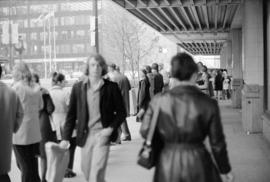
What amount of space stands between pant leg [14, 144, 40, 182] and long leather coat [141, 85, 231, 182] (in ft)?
11.1

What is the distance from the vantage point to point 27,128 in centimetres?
679

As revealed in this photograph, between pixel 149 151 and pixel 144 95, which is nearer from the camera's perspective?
pixel 149 151

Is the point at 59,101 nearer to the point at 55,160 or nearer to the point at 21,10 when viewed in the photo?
the point at 55,160

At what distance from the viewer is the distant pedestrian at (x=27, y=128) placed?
6672 mm

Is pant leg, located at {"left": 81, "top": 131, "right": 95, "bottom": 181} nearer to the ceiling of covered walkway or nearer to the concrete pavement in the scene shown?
the concrete pavement

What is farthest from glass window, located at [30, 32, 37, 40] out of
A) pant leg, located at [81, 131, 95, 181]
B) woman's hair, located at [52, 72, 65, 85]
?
pant leg, located at [81, 131, 95, 181]

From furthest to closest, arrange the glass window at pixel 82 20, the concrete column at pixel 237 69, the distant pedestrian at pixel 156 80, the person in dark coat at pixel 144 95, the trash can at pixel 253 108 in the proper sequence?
1. the glass window at pixel 82 20
2. the concrete column at pixel 237 69
3. the distant pedestrian at pixel 156 80
4. the trash can at pixel 253 108
5. the person in dark coat at pixel 144 95

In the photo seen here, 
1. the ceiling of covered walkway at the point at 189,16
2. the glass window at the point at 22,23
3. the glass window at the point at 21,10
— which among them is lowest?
the ceiling of covered walkway at the point at 189,16

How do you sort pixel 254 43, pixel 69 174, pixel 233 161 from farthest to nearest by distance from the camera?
pixel 254 43 < pixel 233 161 < pixel 69 174

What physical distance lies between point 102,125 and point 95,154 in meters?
0.34

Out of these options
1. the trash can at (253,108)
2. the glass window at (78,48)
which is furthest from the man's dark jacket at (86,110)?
the glass window at (78,48)

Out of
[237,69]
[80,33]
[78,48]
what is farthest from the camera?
[80,33]

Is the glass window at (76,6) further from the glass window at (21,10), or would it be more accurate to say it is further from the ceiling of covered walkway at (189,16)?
the ceiling of covered walkway at (189,16)

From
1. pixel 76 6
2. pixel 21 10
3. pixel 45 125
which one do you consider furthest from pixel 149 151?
pixel 76 6
